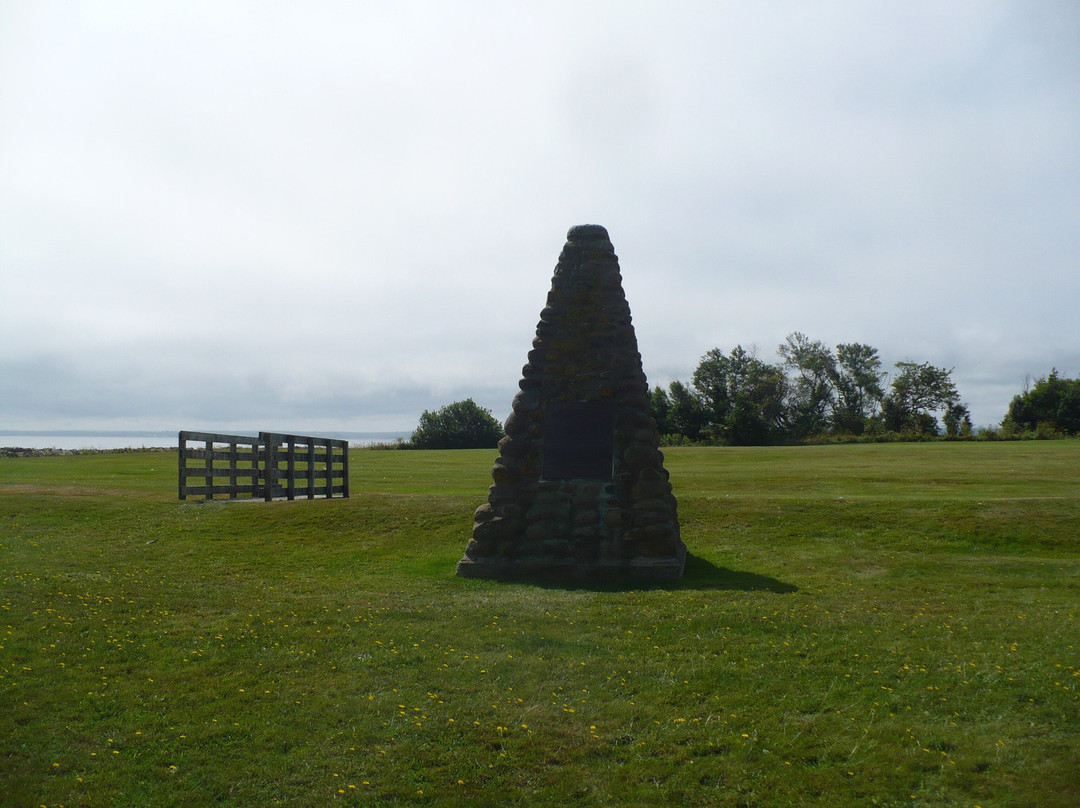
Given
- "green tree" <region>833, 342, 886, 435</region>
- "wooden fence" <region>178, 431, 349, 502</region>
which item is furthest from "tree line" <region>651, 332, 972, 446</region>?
"wooden fence" <region>178, 431, 349, 502</region>

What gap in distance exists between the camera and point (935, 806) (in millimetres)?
5375

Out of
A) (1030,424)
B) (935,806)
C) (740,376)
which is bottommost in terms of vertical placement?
(935,806)

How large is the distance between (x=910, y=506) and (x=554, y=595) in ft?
33.0

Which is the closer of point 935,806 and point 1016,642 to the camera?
point 935,806

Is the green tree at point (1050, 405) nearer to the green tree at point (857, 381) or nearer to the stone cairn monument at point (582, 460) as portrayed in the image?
the green tree at point (857, 381)

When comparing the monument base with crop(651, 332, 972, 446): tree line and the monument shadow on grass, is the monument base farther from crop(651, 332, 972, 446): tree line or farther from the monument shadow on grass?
crop(651, 332, 972, 446): tree line

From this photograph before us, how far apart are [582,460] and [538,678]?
654 cm

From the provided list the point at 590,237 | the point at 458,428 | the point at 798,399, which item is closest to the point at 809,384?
the point at 798,399

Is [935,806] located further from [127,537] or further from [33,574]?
[127,537]

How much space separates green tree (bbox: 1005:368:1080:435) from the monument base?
59802mm

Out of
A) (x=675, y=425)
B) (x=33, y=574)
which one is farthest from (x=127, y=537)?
(x=675, y=425)

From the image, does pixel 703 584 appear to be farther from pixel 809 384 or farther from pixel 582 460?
pixel 809 384

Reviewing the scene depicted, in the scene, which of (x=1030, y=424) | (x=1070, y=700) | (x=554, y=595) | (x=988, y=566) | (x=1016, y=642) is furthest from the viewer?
(x=1030, y=424)

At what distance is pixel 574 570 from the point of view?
1352 centimetres
